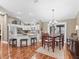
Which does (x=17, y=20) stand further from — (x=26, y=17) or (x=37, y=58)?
(x=37, y=58)

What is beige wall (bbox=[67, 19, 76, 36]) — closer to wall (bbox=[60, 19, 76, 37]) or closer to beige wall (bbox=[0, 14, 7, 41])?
wall (bbox=[60, 19, 76, 37])

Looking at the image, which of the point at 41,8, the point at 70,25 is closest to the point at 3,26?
the point at 41,8

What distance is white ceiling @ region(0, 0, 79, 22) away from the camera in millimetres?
6410

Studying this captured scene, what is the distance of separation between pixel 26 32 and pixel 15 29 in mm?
830

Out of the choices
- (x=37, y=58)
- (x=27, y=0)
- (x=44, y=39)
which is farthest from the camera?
(x=44, y=39)

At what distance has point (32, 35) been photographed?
825 cm

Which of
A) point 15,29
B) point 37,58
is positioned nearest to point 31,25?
point 15,29

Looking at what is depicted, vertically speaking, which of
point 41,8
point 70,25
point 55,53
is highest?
point 41,8

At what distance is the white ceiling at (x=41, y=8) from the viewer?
252 inches

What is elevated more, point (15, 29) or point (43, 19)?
point (43, 19)

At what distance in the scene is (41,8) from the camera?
6996mm

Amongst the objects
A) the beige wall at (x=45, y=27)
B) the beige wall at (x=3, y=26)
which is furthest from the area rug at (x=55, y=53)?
the beige wall at (x=3, y=26)

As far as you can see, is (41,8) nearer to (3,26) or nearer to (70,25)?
(70,25)

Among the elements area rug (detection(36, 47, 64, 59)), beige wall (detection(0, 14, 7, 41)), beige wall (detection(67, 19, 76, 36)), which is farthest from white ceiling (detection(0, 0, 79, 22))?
area rug (detection(36, 47, 64, 59))
